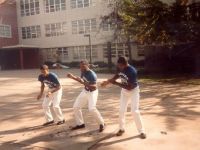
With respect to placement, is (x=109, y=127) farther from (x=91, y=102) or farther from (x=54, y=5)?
(x=54, y=5)

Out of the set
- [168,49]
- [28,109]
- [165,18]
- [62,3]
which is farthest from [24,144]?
[62,3]

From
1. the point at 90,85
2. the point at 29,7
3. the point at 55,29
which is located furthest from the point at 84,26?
the point at 90,85

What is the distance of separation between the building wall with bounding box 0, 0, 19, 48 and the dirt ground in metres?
33.4

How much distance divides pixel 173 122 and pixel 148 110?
2133mm

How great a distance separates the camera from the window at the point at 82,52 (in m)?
45.8

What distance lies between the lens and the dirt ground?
27.0 ft

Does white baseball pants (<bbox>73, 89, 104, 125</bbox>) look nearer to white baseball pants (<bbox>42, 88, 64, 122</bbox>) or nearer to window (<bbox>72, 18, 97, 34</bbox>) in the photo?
white baseball pants (<bbox>42, 88, 64, 122</bbox>)

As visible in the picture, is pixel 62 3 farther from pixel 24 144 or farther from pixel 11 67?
pixel 24 144

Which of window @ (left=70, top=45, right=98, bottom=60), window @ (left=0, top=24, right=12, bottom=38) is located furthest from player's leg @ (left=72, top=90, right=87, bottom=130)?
window @ (left=0, top=24, right=12, bottom=38)

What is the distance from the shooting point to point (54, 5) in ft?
155

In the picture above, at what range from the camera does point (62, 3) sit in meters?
46.7

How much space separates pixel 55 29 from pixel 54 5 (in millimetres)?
2881

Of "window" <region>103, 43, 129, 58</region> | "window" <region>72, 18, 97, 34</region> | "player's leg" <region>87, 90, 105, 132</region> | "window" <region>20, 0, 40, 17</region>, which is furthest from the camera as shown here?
"window" <region>20, 0, 40, 17</region>

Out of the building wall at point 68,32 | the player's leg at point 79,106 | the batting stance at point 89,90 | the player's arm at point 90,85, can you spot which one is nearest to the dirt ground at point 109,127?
the player's leg at point 79,106
